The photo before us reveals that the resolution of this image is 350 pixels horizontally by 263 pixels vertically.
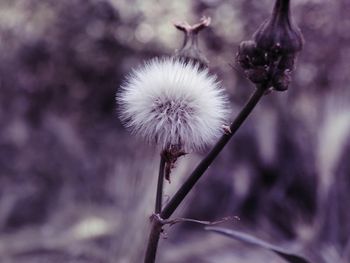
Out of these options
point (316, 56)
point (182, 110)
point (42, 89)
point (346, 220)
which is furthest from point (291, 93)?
point (182, 110)

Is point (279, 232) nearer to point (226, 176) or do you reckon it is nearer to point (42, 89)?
point (226, 176)

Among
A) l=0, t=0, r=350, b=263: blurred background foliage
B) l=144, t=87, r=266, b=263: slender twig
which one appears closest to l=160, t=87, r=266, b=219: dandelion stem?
l=144, t=87, r=266, b=263: slender twig

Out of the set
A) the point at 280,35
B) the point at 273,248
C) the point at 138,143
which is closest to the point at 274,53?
the point at 280,35

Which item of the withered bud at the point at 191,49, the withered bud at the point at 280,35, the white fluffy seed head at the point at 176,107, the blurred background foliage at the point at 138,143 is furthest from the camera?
the blurred background foliage at the point at 138,143

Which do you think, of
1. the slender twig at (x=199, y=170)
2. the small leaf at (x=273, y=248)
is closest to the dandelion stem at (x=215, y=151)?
the slender twig at (x=199, y=170)

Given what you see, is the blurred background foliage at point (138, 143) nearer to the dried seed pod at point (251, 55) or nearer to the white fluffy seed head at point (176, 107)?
the white fluffy seed head at point (176, 107)
